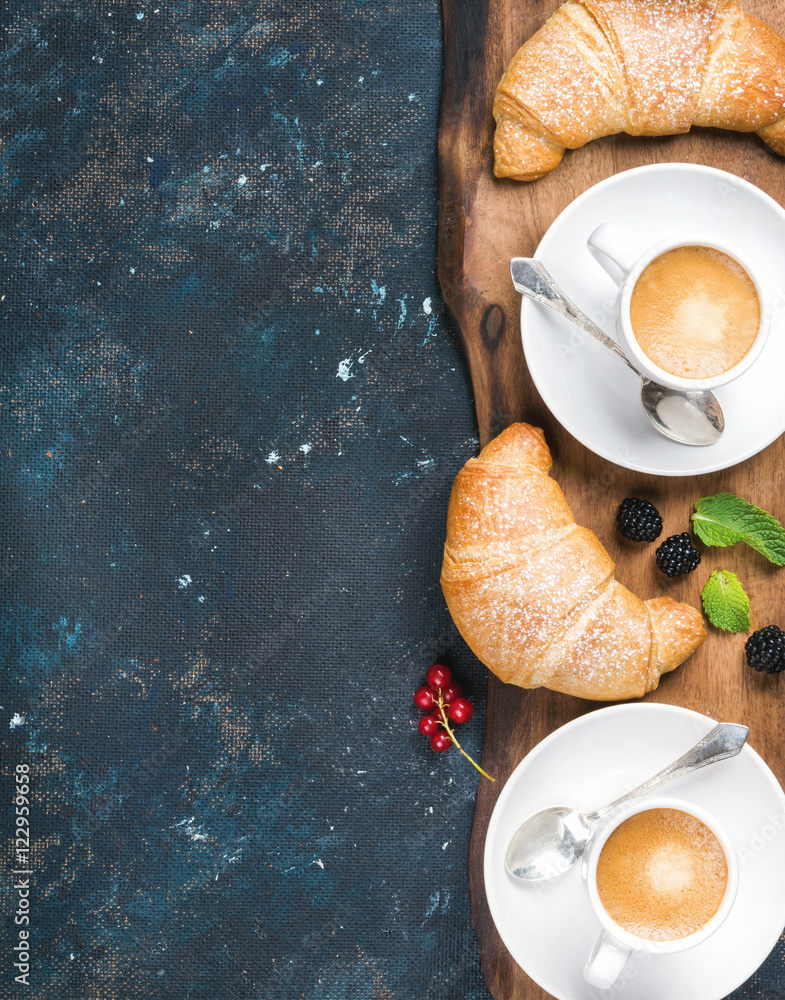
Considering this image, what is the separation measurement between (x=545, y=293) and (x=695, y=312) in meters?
0.23

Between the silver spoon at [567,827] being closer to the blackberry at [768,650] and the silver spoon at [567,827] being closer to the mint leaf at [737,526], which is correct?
the blackberry at [768,650]

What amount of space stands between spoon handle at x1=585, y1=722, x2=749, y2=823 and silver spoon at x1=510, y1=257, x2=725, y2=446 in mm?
462

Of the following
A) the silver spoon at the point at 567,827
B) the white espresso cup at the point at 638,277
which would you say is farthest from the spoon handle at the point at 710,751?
the white espresso cup at the point at 638,277

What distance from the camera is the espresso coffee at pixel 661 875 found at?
1.15 meters

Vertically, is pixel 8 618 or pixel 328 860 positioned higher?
pixel 8 618

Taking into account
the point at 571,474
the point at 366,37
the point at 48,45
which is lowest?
the point at 571,474

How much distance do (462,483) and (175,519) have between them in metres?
0.62

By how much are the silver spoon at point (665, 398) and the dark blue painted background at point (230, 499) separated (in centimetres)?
→ 31

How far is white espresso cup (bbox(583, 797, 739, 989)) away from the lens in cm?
109

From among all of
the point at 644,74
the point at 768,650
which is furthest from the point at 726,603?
the point at 644,74

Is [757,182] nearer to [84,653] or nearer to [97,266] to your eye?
[97,266]

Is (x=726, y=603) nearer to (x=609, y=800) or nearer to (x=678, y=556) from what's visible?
(x=678, y=556)

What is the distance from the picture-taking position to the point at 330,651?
152 centimetres

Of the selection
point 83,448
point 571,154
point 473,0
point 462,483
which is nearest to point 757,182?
point 571,154
